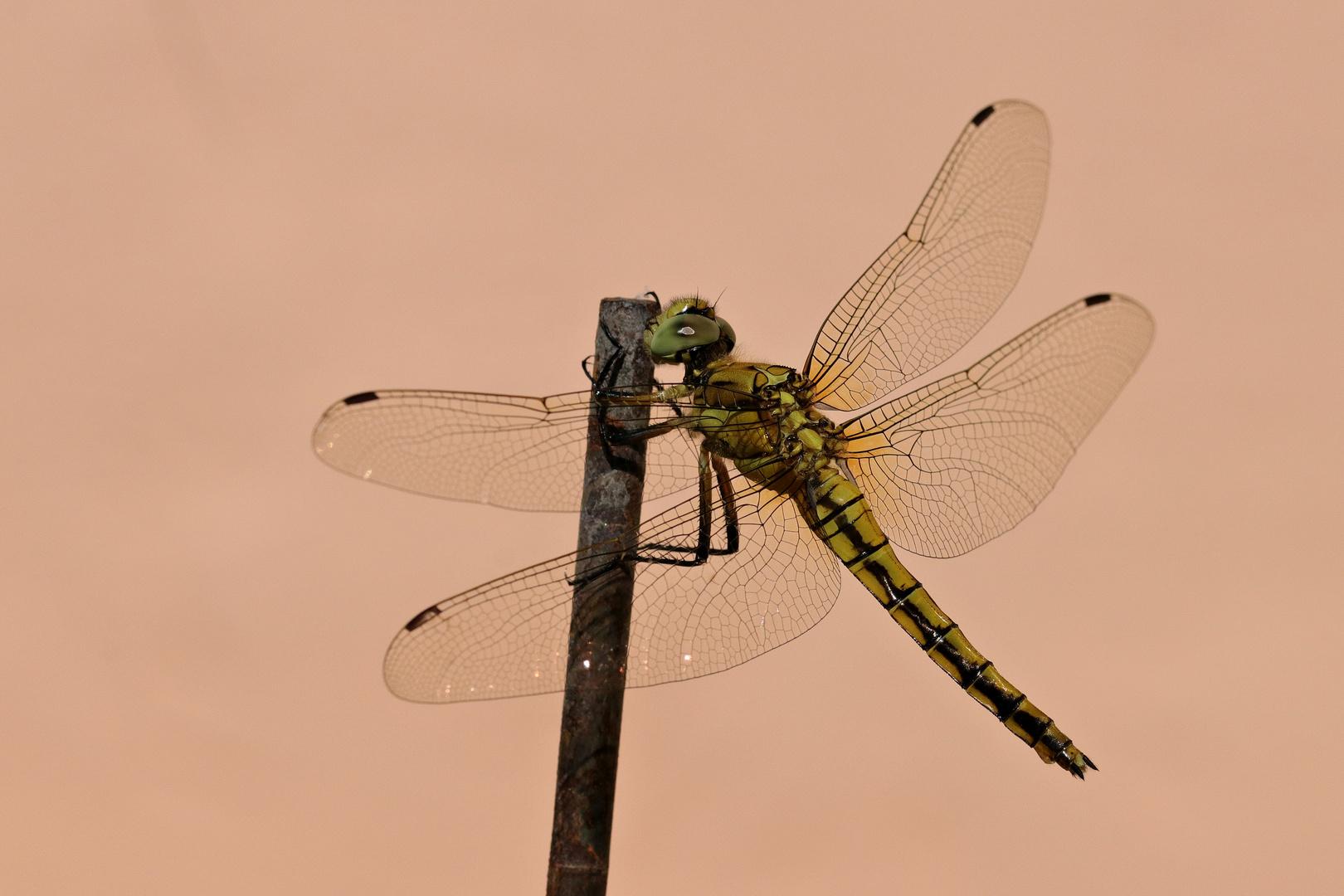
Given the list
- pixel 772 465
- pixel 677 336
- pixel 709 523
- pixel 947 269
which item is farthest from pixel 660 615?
pixel 947 269

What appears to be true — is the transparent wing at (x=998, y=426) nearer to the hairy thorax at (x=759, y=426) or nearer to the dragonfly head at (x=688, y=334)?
the hairy thorax at (x=759, y=426)

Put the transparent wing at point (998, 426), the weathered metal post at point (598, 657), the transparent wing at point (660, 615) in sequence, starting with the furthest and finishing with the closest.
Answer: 1. the transparent wing at point (998, 426)
2. the transparent wing at point (660, 615)
3. the weathered metal post at point (598, 657)

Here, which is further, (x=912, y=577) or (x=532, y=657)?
(x=912, y=577)

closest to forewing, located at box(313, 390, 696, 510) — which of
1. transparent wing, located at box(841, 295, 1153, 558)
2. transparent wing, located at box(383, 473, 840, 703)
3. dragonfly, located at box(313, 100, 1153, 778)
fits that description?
dragonfly, located at box(313, 100, 1153, 778)

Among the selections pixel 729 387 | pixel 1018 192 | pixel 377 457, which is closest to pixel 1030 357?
pixel 1018 192

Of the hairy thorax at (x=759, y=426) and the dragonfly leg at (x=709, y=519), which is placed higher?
the hairy thorax at (x=759, y=426)

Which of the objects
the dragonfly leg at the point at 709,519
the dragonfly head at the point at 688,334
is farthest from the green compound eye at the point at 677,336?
the dragonfly leg at the point at 709,519

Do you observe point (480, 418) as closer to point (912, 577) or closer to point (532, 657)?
point (532, 657)
